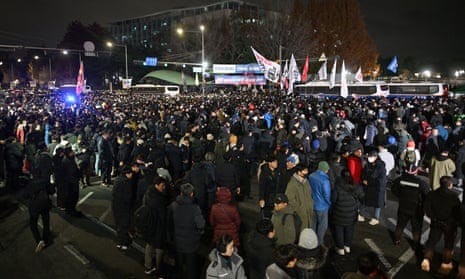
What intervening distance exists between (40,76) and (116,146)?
9822 centimetres

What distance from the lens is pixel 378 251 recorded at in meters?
6.62

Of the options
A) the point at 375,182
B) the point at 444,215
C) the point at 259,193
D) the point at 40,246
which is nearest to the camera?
the point at 444,215

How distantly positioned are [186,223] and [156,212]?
0.81m

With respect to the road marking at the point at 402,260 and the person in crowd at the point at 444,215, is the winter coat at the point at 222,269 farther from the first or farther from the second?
the person in crowd at the point at 444,215

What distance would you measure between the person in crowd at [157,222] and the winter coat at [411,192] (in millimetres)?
4135

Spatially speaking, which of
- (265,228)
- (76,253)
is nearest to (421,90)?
(265,228)

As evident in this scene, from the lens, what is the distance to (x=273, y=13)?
48.6m

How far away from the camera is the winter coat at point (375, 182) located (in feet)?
23.4

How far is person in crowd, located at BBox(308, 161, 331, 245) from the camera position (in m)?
6.05

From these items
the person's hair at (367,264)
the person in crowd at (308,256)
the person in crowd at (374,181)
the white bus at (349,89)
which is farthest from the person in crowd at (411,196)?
the white bus at (349,89)

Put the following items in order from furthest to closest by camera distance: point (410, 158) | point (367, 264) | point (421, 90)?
point (421, 90) → point (410, 158) → point (367, 264)

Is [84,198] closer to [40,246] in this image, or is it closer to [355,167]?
[40,246]

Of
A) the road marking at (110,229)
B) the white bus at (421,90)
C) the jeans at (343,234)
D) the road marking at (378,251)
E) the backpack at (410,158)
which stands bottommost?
the road marking at (110,229)

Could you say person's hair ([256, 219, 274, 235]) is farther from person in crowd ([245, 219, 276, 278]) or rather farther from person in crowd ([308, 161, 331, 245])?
person in crowd ([308, 161, 331, 245])
